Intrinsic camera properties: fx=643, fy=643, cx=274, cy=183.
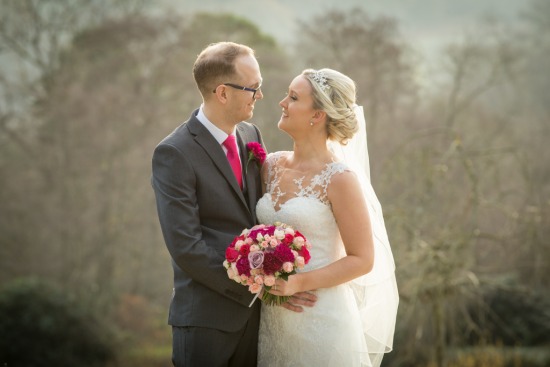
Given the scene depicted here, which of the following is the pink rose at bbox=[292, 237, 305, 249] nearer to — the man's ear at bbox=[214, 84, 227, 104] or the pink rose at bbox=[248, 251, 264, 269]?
the pink rose at bbox=[248, 251, 264, 269]

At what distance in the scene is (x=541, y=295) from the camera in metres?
11.4

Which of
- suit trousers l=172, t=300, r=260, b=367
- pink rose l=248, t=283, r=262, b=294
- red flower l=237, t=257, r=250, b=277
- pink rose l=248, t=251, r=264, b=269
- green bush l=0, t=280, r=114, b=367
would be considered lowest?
green bush l=0, t=280, r=114, b=367

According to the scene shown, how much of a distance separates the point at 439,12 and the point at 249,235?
25.2 metres

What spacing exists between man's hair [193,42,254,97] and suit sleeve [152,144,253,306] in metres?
0.47

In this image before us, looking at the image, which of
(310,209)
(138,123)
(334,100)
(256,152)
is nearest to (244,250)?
(310,209)

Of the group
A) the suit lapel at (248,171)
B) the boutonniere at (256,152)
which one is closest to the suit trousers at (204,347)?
the suit lapel at (248,171)

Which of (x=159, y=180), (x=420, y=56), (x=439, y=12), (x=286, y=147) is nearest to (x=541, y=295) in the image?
(x=286, y=147)

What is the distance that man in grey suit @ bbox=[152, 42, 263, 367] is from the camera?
10.9 feet

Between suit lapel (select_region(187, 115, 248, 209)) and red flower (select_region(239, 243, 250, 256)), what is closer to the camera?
red flower (select_region(239, 243, 250, 256))

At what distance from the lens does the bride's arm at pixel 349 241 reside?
3.48m

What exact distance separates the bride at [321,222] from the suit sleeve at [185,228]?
384 millimetres

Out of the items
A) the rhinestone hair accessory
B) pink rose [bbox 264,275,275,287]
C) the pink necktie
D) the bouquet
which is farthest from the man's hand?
the rhinestone hair accessory

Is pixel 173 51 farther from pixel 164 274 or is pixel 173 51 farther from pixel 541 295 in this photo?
pixel 541 295

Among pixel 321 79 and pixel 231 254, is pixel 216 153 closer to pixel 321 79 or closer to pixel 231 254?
pixel 231 254
